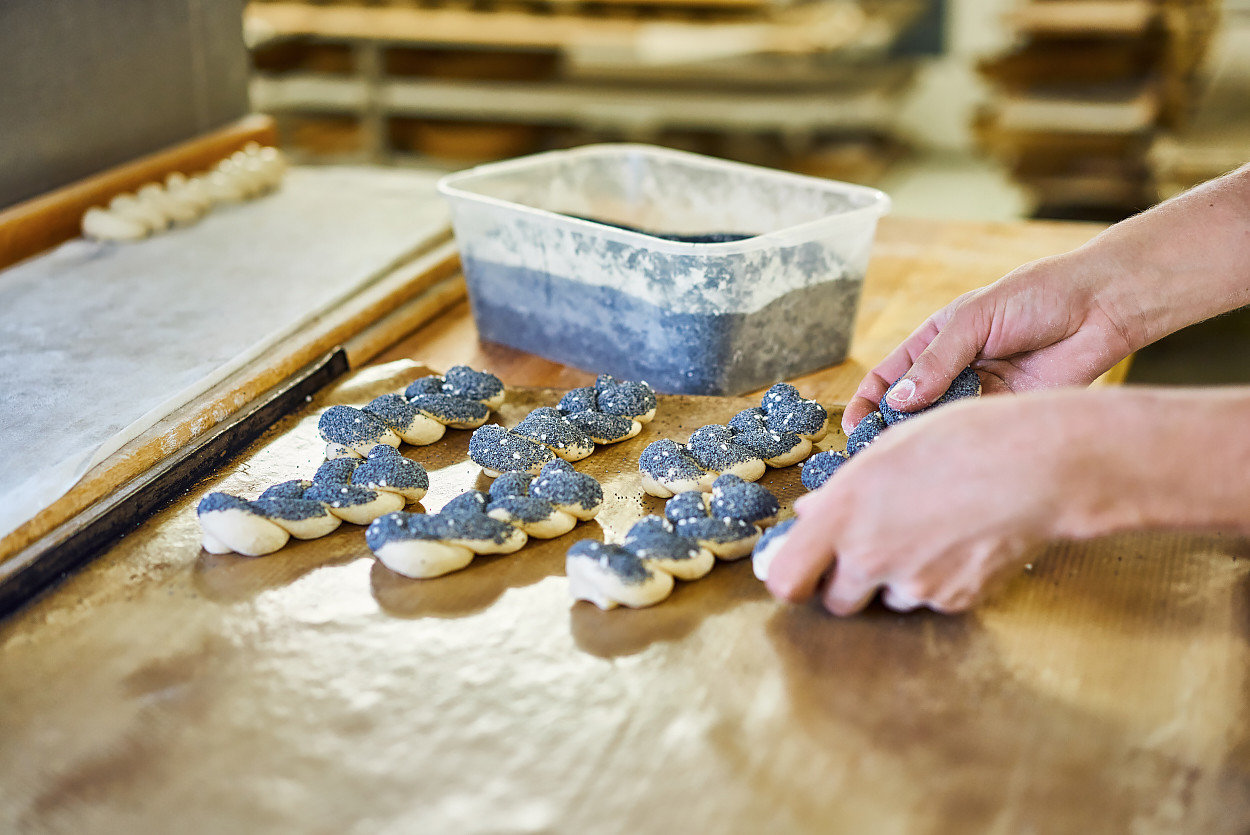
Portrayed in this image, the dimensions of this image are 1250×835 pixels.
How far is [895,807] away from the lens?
747 mm

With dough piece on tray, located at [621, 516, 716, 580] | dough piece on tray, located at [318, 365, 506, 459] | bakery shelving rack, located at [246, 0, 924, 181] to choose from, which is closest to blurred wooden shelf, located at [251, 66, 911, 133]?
bakery shelving rack, located at [246, 0, 924, 181]

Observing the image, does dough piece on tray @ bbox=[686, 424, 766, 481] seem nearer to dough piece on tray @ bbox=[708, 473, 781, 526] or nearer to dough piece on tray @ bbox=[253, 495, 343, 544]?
dough piece on tray @ bbox=[708, 473, 781, 526]

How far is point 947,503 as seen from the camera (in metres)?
0.84

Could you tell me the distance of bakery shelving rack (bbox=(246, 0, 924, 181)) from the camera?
402cm

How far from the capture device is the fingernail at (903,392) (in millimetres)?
1216

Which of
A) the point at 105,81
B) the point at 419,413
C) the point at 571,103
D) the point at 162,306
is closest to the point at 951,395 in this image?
the point at 419,413

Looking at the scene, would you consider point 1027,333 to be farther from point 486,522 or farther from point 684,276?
point 486,522

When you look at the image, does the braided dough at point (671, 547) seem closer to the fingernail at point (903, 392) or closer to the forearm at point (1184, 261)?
the fingernail at point (903, 392)

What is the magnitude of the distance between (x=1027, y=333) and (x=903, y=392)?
20cm

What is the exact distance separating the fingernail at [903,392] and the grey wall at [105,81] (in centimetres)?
163

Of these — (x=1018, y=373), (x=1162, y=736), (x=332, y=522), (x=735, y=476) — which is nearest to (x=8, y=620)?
(x=332, y=522)

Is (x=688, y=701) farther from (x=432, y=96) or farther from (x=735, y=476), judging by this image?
(x=432, y=96)

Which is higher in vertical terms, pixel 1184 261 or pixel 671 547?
pixel 1184 261

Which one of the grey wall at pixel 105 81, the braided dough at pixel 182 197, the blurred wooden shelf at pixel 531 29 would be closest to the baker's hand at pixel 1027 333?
the braided dough at pixel 182 197
